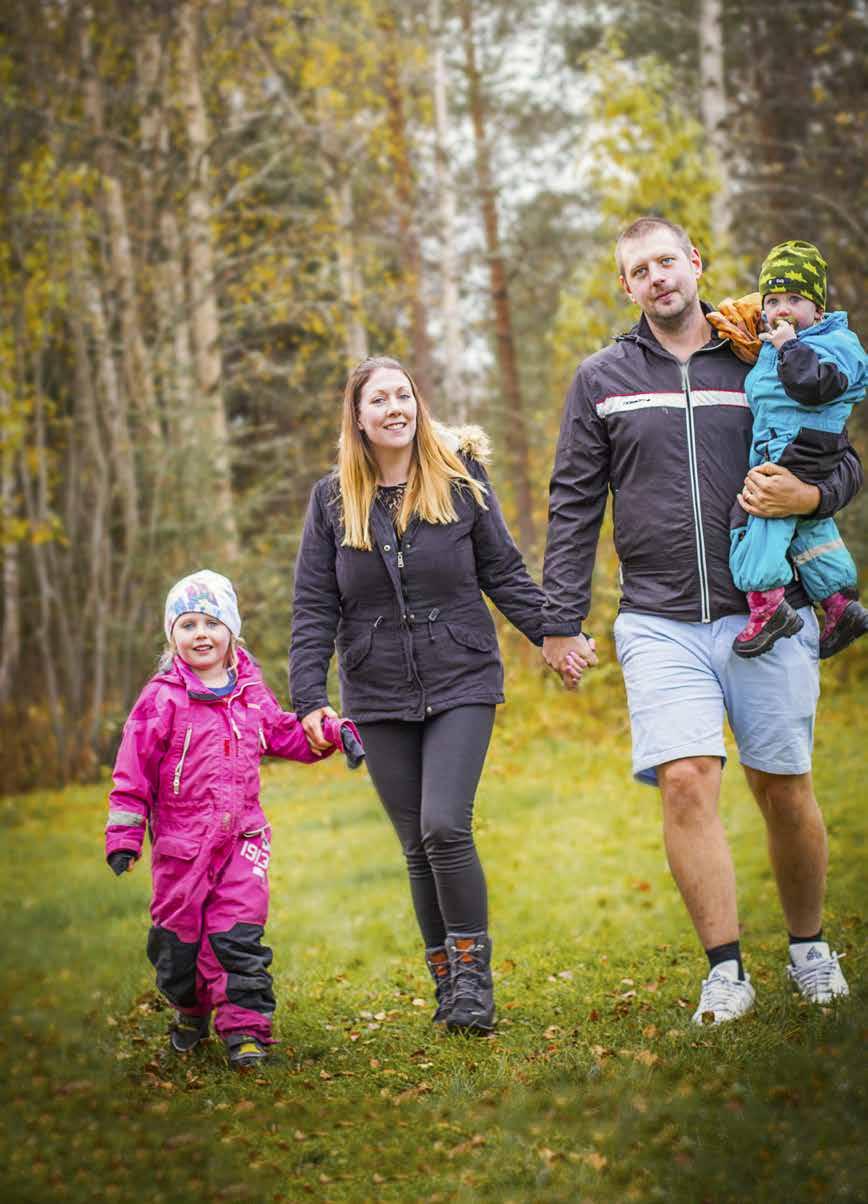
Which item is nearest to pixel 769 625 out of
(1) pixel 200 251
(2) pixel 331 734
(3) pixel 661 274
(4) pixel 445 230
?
(3) pixel 661 274

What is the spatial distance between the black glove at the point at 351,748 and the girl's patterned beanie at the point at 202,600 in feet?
1.97

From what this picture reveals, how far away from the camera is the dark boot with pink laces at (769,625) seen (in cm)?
450

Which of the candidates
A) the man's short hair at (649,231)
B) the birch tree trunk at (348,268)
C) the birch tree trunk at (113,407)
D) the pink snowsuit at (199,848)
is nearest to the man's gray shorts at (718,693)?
the man's short hair at (649,231)

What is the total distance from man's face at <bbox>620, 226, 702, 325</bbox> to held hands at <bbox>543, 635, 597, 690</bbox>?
1.15 meters

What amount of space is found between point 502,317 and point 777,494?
18858mm

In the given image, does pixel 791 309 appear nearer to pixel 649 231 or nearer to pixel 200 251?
pixel 649 231

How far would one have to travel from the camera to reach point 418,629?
16.7 feet

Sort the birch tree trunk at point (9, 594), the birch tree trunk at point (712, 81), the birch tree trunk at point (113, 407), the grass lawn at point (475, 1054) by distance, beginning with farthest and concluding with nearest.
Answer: the birch tree trunk at point (712, 81) → the birch tree trunk at point (9, 594) → the birch tree trunk at point (113, 407) → the grass lawn at point (475, 1054)

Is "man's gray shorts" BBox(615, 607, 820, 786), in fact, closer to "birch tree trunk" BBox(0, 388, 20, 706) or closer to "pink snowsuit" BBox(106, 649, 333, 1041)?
"pink snowsuit" BBox(106, 649, 333, 1041)

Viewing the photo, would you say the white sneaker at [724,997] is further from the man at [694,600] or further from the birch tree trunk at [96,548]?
the birch tree trunk at [96,548]

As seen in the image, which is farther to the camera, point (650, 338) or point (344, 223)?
point (344, 223)

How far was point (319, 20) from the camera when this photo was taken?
660 inches

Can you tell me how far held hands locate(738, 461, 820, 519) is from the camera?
4.48 meters

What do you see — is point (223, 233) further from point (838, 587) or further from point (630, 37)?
point (838, 587)
